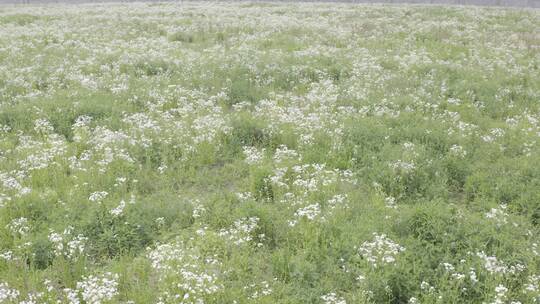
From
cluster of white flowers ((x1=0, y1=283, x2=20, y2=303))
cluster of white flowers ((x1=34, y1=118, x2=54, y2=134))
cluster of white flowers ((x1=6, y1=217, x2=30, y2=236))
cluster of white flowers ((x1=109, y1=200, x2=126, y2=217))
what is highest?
cluster of white flowers ((x1=34, y1=118, x2=54, y2=134))

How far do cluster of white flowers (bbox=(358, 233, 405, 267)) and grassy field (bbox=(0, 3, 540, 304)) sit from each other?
40 millimetres

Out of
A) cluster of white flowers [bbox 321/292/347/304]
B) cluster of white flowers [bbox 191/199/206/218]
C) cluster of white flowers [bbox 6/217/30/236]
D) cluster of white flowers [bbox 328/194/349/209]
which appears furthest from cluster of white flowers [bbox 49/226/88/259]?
cluster of white flowers [bbox 328/194/349/209]

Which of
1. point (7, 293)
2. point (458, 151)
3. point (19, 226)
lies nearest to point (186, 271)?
point (7, 293)

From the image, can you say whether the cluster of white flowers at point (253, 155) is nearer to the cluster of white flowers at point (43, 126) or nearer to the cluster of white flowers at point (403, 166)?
the cluster of white flowers at point (403, 166)

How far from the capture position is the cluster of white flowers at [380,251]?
5.88 m

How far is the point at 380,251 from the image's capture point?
6008 millimetres

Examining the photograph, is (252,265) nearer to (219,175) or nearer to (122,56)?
(219,175)

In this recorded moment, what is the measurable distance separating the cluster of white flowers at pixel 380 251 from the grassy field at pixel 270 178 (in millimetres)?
40

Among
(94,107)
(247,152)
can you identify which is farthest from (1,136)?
(247,152)

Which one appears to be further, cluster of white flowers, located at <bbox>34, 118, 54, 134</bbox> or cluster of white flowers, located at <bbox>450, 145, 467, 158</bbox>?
cluster of white flowers, located at <bbox>34, 118, 54, 134</bbox>

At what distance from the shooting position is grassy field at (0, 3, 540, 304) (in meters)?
5.88

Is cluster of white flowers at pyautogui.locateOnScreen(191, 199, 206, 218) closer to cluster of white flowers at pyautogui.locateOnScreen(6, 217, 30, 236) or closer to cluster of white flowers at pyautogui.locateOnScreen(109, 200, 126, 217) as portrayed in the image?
cluster of white flowers at pyautogui.locateOnScreen(109, 200, 126, 217)

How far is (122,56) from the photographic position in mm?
16188

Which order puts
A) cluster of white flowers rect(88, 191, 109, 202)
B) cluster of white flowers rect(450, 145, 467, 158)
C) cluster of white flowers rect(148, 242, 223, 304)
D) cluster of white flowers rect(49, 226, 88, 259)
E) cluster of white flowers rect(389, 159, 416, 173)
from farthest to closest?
cluster of white flowers rect(450, 145, 467, 158)
cluster of white flowers rect(389, 159, 416, 173)
cluster of white flowers rect(88, 191, 109, 202)
cluster of white flowers rect(49, 226, 88, 259)
cluster of white flowers rect(148, 242, 223, 304)
